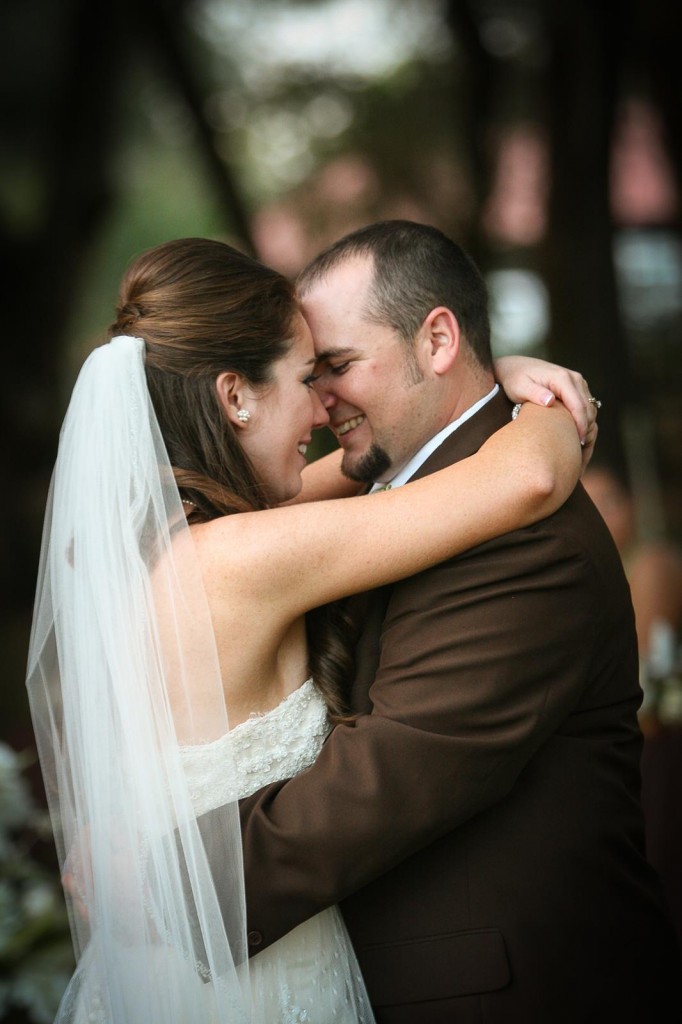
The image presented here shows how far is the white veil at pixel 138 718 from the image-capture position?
80.5 inches

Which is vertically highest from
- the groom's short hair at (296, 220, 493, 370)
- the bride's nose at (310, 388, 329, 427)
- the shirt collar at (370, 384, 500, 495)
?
the groom's short hair at (296, 220, 493, 370)

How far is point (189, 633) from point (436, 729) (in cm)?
54

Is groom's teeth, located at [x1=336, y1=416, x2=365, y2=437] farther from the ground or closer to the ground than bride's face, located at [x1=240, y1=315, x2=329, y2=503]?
closer to the ground

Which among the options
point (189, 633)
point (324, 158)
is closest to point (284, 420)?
point (189, 633)

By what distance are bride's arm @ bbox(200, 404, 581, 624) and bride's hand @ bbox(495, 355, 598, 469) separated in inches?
13.0

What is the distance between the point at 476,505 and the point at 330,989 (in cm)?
107

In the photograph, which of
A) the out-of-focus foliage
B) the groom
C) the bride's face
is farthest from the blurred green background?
the groom

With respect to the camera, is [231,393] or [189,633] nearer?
[189,633]

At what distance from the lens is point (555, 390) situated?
2.49 metres

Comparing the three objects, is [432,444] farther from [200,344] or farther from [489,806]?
[489,806]

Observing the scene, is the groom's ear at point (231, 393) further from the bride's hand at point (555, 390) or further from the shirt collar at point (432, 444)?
the bride's hand at point (555, 390)

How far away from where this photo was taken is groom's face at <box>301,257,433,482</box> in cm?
263

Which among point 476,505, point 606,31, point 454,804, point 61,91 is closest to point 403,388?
point 476,505

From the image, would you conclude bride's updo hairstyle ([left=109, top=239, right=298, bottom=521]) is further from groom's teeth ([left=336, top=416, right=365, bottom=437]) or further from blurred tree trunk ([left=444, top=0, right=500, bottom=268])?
blurred tree trunk ([left=444, top=0, right=500, bottom=268])
